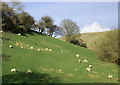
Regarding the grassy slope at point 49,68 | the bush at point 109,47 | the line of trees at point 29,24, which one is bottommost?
the grassy slope at point 49,68

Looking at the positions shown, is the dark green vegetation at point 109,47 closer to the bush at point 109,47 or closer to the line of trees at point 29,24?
the bush at point 109,47

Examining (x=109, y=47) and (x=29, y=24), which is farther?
(x=29, y=24)

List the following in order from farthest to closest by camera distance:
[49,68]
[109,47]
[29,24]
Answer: [29,24]
[109,47]
[49,68]

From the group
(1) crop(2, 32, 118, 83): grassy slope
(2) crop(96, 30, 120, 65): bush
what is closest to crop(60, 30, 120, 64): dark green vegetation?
(2) crop(96, 30, 120, 65): bush

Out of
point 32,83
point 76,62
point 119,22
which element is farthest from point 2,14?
point 119,22

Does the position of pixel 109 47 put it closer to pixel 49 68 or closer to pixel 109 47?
pixel 109 47

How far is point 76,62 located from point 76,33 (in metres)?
47.1

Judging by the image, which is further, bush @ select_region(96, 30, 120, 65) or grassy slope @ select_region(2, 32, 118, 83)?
bush @ select_region(96, 30, 120, 65)

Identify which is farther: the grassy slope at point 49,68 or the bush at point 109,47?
the bush at point 109,47

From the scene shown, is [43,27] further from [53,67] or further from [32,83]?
[32,83]

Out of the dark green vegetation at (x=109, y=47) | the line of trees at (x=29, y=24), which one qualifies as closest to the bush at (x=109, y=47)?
the dark green vegetation at (x=109, y=47)

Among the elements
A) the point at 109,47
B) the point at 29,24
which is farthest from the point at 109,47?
the point at 29,24

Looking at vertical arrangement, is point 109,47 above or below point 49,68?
above

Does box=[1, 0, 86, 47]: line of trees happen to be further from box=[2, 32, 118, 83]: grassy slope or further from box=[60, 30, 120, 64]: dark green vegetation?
box=[60, 30, 120, 64]: dark green vegetation
